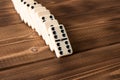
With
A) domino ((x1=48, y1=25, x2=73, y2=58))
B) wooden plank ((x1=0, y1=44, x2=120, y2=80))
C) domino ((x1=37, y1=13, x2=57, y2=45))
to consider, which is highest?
domino ((x1=37, y1=13, x2=57, y2=45))

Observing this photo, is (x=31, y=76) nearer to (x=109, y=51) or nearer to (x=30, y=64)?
(x=30, y=64)

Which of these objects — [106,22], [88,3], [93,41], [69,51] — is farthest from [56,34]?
[88,3]

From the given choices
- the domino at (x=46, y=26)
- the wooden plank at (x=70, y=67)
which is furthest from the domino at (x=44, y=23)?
the wooden plank at (x=70, y=67)

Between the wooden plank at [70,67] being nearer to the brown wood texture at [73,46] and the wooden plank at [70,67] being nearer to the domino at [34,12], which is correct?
the brown wood texture at [73,46]

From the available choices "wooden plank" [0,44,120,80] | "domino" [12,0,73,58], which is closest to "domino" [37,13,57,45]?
"domino" [12,0,73,58]

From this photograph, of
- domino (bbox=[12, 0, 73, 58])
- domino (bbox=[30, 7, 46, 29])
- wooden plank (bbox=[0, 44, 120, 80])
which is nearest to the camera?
wooden plank (bbox=[0, 44, 120, 80])

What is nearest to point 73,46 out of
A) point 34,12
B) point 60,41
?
point 60,41

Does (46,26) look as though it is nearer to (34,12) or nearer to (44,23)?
(44,23)

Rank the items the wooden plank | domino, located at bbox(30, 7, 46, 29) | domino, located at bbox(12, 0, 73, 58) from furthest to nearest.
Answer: domino, located at bbox(30, 7, 46, 29)
domino, located at bbox(12, 0, 73, 58)
the wooden plank

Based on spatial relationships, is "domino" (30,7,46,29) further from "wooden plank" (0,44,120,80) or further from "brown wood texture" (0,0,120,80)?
"wooden plank" (0,44,120,80)
